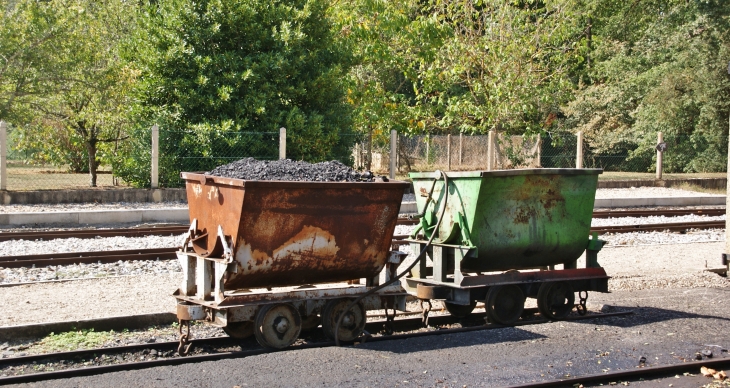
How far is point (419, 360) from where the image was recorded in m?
7.29

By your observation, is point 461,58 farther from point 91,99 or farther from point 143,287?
point 143,287

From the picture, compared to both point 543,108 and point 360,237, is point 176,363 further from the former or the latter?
point 543,108

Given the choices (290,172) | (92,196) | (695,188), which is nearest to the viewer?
(290,172)

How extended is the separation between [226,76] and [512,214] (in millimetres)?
13541

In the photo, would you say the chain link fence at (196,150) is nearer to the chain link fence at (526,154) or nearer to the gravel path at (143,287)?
the chain link fence at (526,154)

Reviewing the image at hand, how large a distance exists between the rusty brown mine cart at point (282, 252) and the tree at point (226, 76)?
506 inches

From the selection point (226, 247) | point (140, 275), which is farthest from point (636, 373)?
point (140, 275)

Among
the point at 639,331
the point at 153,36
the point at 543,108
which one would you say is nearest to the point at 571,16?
the point at 543,108

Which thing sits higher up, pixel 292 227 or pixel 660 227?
pixel 292 227

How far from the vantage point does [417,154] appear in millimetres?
28531

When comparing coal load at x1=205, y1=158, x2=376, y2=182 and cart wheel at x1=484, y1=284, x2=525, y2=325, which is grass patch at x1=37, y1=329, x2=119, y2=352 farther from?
cart wheel at x1=484, y1=284, x2=525, y2=325

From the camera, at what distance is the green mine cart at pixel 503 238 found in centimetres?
877

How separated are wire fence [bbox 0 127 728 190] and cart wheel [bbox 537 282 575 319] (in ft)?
41.3

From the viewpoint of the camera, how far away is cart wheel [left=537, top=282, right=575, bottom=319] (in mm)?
9172
